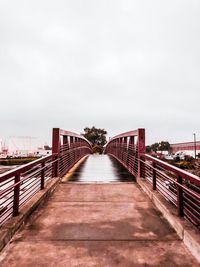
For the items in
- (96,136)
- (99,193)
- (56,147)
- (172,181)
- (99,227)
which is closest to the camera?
(99,227)

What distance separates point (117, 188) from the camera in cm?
590

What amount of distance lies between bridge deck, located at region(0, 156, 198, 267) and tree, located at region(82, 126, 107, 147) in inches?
2843

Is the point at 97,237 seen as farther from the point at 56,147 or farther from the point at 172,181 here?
the point at 56,147

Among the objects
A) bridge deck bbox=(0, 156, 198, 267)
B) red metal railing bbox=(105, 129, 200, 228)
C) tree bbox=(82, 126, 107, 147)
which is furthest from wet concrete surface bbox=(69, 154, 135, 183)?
tree bbox=(82, 126, 107, 147)

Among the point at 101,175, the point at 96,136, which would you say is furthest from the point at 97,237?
the point at 96,136

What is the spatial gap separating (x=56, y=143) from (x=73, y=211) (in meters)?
3.07

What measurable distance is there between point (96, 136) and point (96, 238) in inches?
2936

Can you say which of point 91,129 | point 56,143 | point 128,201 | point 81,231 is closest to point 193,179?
point 81,231

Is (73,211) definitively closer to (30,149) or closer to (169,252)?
(169,252)

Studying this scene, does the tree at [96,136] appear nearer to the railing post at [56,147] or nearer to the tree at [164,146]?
the tree at [164,146]

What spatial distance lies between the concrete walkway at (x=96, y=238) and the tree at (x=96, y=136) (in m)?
72.3

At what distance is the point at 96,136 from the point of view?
254 feet

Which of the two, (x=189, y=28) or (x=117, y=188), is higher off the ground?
(x=189, y=28)

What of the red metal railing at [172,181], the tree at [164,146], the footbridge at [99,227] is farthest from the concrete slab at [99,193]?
the tree at [164,146]
